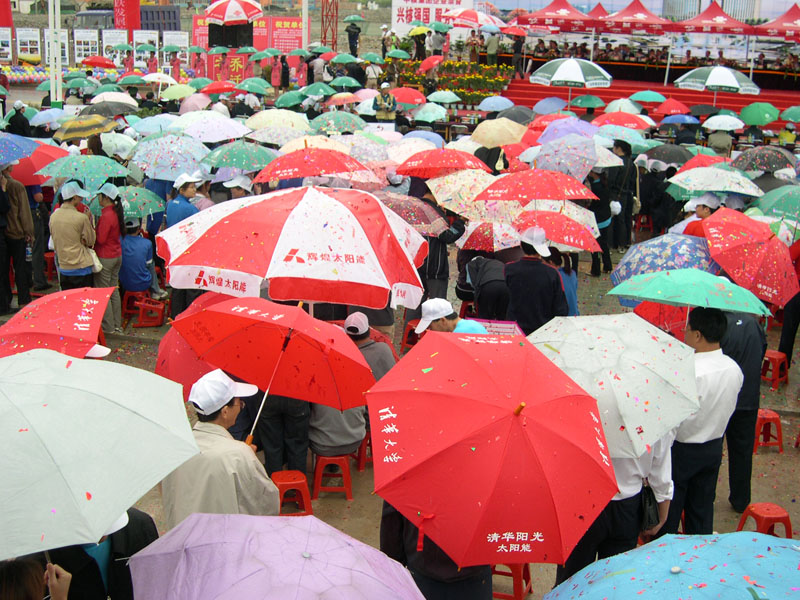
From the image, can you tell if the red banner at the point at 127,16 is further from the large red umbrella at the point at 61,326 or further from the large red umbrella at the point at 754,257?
the large red umbrella at the point at 61,326

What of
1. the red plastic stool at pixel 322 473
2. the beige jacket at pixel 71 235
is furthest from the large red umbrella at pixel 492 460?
the beige jacket at pixel 71 235

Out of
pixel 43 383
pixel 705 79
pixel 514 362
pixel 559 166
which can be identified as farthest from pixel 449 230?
pixel 705 79

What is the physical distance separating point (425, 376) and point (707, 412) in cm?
196

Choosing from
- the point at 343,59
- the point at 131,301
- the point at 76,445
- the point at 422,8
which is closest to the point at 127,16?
the point at 422,8

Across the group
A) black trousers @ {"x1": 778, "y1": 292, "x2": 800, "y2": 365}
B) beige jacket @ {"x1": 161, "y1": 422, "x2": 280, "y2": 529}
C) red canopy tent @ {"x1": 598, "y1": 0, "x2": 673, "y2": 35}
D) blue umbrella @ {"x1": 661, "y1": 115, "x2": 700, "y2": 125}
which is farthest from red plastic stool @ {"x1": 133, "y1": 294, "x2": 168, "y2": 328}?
red canopy tent @ {"x1": 598, "y1": 0, "x2": 673, "y2": 35}

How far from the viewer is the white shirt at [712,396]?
180 inches

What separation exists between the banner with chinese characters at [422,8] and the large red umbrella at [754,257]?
28394mm

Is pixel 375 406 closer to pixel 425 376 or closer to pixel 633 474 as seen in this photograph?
pixel 425 376

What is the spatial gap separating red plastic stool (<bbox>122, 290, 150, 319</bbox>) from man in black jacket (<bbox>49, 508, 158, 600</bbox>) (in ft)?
19.6

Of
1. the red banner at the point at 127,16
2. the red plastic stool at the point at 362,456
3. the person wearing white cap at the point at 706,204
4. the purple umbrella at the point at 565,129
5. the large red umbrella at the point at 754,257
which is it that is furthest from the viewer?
the red banner at the point at 127,16

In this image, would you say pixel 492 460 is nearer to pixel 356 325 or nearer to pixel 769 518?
pixel 356 325

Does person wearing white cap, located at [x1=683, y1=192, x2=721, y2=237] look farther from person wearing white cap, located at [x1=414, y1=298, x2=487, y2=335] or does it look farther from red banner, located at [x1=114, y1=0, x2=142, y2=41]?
red banner, located at [x1=114, y1=0, x2=142, y2=41]

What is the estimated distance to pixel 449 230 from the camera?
308 inches

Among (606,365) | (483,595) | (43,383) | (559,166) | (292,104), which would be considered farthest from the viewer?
(292,104)
